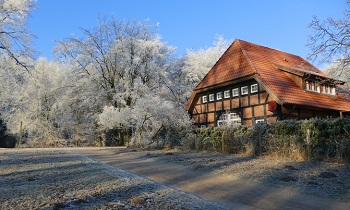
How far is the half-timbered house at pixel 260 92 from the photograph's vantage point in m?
22.5

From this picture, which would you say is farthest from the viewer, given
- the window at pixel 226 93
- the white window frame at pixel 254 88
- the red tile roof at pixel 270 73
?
the window at pixel 226 93

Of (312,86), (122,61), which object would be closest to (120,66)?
(122,61)

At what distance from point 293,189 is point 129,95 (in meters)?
26.2

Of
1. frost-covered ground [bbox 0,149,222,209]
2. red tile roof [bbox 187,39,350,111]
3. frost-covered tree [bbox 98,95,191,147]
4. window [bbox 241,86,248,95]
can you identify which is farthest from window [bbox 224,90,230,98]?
frost-covered ground [bbox 0,149,222,209]

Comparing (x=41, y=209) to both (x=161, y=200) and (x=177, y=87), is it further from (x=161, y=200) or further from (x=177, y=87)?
(x=177, y=87)

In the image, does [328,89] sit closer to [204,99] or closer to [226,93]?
[226,93]

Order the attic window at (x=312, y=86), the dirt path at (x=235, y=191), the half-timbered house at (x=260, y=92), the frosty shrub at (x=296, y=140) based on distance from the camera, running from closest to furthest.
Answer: the dirt path at (x=235, y=191), the frosty shrub at (x=296, y=140), the half-timbered house at (x=260, y=92), the attic window at (x=312, y=86)

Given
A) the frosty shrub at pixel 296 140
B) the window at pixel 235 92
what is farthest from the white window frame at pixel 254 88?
the frosty shrub at pixel 296 140

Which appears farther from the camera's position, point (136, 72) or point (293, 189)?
point (136, 72)

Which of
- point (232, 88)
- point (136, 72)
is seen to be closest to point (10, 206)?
point (232, 88)

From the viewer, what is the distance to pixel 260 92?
Answer: 77.2 ft

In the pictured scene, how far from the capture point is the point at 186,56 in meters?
38.6

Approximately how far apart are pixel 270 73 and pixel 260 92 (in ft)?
6.44

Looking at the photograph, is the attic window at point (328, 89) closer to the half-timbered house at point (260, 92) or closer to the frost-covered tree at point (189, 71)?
the half-timbered house at point (260, 92)
